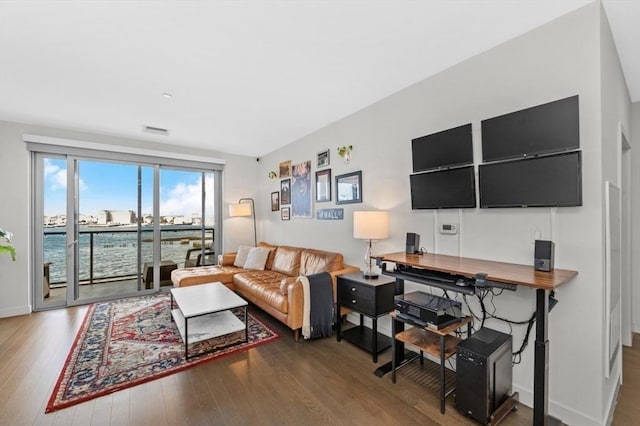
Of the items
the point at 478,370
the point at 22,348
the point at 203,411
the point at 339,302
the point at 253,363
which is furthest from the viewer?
the point at 339,302

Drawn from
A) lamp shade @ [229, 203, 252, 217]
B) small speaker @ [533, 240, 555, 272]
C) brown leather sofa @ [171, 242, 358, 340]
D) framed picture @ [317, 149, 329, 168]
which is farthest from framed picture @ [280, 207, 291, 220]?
small speaker @ [533, 240, 555, 272]

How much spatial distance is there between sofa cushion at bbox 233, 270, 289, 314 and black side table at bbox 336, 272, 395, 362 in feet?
2.12

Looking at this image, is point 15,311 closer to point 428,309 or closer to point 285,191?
point 285,191

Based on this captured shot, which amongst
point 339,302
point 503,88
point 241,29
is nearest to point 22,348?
point 339,302

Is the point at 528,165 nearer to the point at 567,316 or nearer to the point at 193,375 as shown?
the point at 567,316

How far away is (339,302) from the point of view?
2.98 meters

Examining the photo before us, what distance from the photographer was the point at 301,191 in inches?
176

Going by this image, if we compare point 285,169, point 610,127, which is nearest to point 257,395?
point 610,127

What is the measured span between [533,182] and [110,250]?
221 inches

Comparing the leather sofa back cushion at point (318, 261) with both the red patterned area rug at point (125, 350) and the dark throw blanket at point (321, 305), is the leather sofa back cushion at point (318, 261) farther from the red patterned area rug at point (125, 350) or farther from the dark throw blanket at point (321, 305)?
the red patterned area rug at point (125, 350)

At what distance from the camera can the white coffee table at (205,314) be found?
264 centimetres

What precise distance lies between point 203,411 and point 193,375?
1.63 feet

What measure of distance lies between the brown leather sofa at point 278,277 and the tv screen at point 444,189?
125 cm

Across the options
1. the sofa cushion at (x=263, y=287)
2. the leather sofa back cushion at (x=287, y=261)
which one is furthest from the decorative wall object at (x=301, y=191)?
the sofa cushion at (x=263, y=287)
